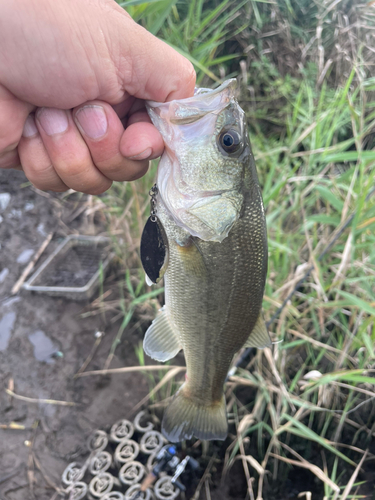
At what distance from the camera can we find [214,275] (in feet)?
4.09

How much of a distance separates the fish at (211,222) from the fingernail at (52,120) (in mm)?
328

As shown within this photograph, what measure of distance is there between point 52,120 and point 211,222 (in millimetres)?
703

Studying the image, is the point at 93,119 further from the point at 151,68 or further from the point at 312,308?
the point at 312,308

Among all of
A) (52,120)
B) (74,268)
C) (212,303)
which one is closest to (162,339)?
(212,303)

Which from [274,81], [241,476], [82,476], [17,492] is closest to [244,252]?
[241,476]

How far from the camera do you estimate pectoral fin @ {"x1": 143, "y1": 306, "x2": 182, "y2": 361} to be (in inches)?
56.1

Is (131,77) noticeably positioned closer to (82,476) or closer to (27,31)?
(27,31)

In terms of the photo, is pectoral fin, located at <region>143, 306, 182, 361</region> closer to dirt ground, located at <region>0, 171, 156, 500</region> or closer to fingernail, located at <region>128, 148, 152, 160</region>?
fingernail, located at <region>128, 148, 152, 160</region>

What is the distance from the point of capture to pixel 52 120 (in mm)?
Result: 1187

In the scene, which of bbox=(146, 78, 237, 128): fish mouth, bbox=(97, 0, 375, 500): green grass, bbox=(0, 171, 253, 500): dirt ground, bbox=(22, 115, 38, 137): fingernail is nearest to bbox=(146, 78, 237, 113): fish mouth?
bbox=(146, 78, 237, 128): fish mouth

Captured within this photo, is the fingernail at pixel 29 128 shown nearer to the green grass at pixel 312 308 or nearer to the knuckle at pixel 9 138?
the knuckle at pixel 9 138

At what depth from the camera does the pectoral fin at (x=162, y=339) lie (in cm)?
143

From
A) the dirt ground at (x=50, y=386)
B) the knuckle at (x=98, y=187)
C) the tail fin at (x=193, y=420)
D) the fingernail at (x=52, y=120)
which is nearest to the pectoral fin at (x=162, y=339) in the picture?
the tail fin at (x=193, y=420)

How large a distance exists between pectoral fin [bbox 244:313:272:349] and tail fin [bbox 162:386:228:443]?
0.37 m
